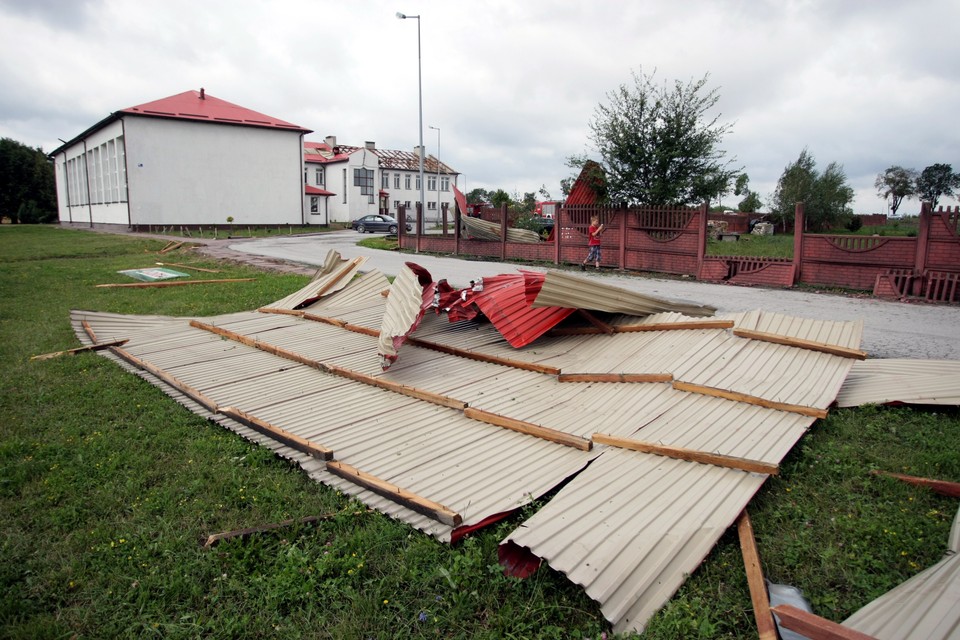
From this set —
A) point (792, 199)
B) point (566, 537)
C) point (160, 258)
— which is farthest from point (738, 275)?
point (792, 199)

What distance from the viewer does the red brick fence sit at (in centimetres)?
1127

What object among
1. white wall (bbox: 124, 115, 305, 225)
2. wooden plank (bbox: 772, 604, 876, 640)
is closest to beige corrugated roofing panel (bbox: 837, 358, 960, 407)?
wooden plank (bbox: 772, 604, 876, 640)

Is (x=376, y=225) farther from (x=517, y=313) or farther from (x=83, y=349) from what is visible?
(x=517, y=313)

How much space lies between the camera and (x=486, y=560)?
10.3 feet

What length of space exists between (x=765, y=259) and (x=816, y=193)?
26.4 m

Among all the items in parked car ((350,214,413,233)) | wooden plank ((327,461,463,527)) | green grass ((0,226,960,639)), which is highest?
parked car ((350,214,413,233))

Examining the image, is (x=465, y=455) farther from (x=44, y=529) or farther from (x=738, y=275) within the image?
(x=738, y=275)

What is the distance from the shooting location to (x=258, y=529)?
11.4ft

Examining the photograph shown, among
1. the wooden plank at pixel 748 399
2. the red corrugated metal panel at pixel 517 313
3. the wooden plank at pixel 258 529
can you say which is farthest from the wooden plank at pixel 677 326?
the wooden plank at pixel 258 529

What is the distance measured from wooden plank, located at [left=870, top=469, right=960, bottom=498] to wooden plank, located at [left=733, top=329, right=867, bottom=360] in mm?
1583

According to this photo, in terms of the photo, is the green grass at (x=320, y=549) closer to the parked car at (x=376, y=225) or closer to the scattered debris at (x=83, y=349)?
the scattered debris at (x=83, y=349)

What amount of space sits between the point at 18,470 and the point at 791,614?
16.3 ft

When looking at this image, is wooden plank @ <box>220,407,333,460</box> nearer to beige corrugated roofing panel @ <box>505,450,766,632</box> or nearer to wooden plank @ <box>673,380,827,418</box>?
beige corrugated roofing panel @ <box>505,450,766,632</box>

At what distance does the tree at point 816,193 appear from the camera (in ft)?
115
